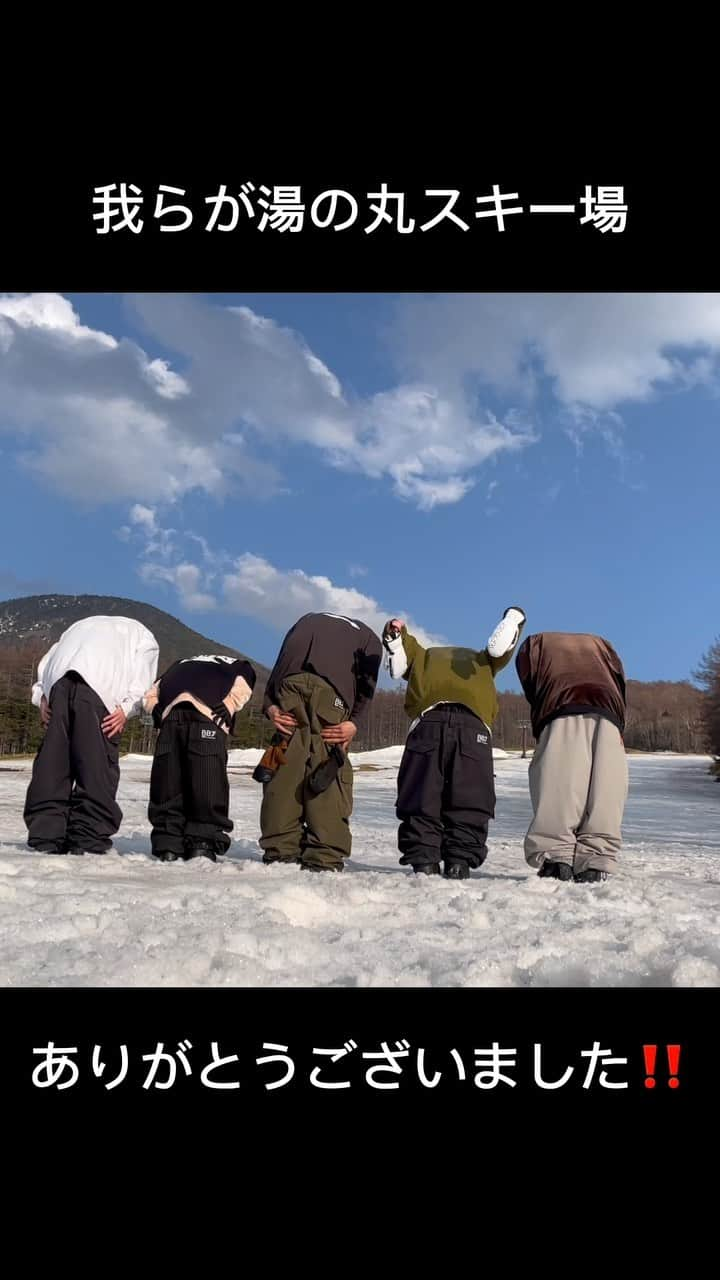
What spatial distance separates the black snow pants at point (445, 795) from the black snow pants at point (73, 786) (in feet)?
6.01

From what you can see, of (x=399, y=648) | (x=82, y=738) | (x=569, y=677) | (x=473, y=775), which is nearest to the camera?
(x=473, y=775)

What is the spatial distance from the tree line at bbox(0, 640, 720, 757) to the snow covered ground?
3055 centimetres

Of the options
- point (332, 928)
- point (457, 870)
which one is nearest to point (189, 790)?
point (457, 870)

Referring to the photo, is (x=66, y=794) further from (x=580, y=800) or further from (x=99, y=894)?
(x=580, y=800)

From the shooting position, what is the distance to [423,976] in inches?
83.1

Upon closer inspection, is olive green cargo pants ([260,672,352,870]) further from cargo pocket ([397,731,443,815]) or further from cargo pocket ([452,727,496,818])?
cargo pocket ([452,727,496,818])

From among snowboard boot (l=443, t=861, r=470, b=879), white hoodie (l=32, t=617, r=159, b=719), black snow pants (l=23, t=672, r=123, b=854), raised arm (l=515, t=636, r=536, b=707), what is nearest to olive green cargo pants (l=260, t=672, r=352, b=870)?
snowboard boot (l=443, t=861, r=470, b=879)

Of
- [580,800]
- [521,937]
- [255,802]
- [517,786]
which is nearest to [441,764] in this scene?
[580,800]

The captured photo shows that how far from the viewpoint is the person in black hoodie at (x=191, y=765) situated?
16.7ft

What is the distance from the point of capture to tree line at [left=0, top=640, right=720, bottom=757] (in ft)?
171

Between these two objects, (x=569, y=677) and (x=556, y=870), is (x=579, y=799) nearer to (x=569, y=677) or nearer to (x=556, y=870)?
(x=556, y=870)

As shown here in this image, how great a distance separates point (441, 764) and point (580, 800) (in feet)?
2.75

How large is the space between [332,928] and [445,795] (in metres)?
2.14

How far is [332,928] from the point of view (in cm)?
275
